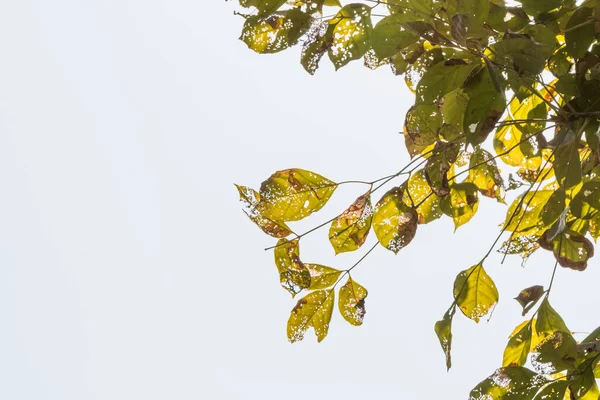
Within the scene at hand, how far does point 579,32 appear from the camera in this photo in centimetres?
40

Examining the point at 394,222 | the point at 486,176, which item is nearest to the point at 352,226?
the point at 394,222

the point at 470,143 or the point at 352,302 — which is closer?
the point at 470,143

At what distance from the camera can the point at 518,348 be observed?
50cm

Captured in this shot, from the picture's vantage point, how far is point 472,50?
38 cm

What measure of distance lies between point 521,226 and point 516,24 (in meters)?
0.19

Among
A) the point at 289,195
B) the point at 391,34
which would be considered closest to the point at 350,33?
the point at 391,34

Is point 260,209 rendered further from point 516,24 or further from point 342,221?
point 516,24

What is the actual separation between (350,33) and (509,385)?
0.85 ft

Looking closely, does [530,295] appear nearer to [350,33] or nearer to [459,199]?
[459,199]

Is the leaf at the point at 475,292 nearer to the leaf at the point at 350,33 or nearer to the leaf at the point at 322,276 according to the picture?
the leaf at the point at 322,276

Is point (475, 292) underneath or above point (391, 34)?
underneath

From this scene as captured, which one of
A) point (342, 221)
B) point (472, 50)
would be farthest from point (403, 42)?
point (342, 221)

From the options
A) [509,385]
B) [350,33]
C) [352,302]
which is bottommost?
[509,385]

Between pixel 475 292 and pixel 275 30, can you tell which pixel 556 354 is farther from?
pixel 275 30
